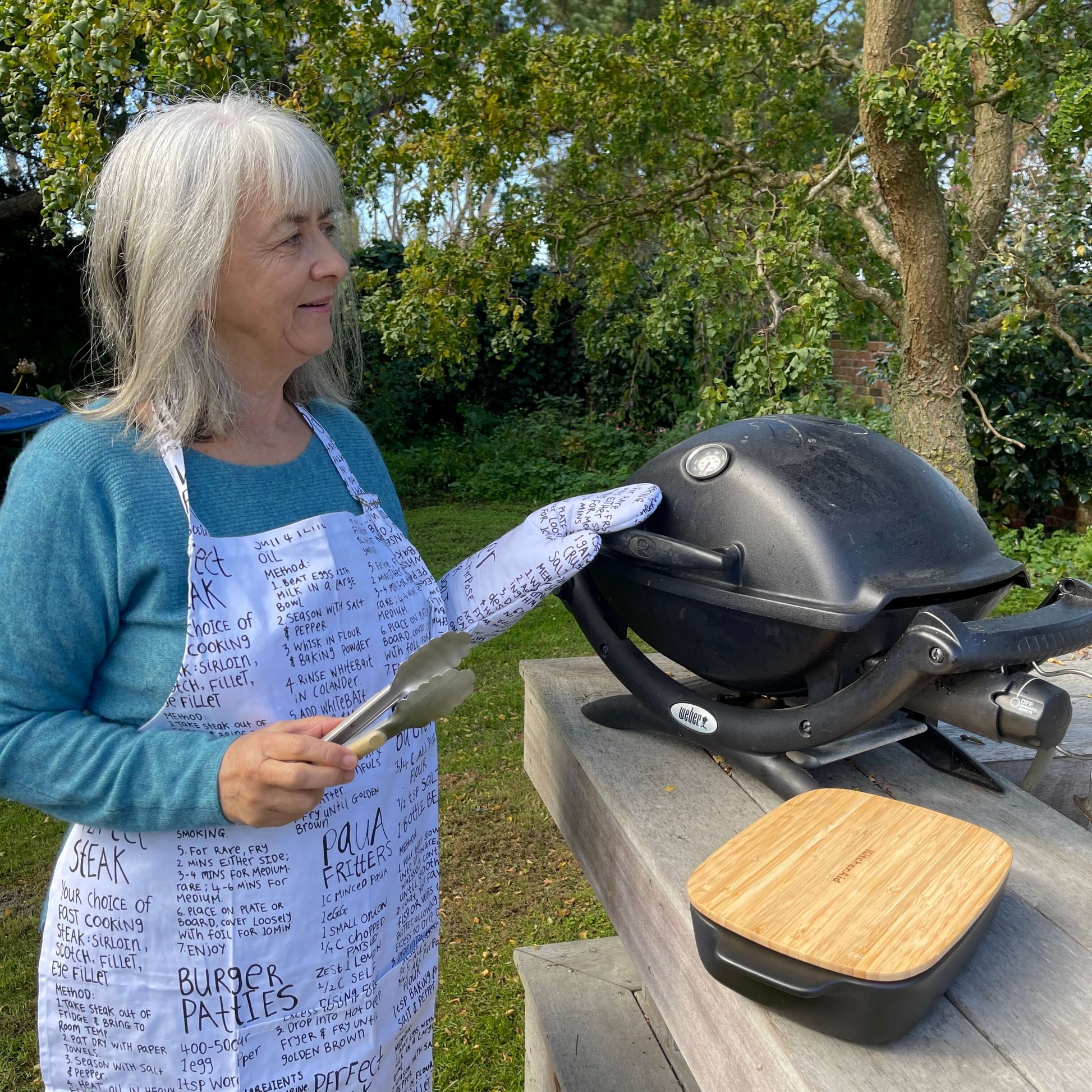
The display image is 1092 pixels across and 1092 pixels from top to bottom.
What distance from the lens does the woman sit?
1010 mm

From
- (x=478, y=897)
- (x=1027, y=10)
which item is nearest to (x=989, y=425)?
(x=1027, y=10)

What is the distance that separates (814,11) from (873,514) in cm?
367

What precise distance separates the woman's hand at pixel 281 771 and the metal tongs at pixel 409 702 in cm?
2

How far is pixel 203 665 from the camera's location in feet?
3.42

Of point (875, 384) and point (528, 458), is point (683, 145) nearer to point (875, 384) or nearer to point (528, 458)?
point (875, 384)

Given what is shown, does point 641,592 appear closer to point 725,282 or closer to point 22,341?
point 725,282

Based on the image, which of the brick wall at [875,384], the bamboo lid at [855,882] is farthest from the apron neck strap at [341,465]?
the brick wall at [875,384]

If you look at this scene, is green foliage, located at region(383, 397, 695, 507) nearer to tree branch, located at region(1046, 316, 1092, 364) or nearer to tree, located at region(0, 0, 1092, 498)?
tree, located at region(0, 0, 1092, 498)

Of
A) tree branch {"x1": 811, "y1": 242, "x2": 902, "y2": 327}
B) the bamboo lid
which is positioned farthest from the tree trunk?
the bamboo lid

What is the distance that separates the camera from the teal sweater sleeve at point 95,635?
3.29ft

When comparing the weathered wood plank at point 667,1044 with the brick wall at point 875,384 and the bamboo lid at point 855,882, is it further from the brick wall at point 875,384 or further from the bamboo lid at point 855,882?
the brick wall at point 875,384

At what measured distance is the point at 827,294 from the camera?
9.50 feet


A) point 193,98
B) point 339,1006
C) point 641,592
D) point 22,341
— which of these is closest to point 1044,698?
point 641,592

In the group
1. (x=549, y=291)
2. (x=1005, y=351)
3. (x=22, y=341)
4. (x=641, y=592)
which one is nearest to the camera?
(x=641, y=592)
